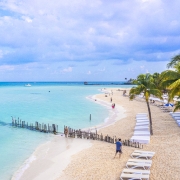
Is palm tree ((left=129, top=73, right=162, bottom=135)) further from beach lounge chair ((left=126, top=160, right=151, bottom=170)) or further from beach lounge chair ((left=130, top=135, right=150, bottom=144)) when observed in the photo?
beach lounge chair ((left=126, top=160, right=151, bottom=170))

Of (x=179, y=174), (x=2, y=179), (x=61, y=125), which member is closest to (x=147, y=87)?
(x=179, y=174)

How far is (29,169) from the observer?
A: 47.3 feet

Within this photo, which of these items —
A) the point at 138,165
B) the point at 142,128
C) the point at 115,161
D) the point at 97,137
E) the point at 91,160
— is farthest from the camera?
the point at 142,128

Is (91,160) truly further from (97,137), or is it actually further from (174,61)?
(174,61)

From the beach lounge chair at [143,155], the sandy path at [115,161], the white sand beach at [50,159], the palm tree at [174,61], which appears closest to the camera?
the sandy path at [115,161]

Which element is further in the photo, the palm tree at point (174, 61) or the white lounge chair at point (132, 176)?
the palm tree at point (174, 61)

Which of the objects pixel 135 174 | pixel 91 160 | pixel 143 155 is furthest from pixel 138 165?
pixel 91 160

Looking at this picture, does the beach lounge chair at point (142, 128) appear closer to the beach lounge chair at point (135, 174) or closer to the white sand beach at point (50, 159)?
the white sand beach at point (50, 159)

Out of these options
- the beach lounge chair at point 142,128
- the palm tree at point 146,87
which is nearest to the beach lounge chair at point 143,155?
the palm tree at point 146,87

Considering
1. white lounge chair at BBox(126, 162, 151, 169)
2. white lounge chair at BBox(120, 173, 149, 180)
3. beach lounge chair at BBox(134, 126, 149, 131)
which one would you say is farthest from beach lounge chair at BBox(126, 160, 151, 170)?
beach lounge chair at BBox(134, 126, 149, 131)

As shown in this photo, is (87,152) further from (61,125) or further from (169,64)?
(61,125)

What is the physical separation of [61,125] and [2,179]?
15.3 m

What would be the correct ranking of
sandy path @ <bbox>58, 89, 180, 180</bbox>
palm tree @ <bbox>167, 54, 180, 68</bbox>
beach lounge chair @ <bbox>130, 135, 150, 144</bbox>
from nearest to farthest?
sandy path @ <bbox>58, 89, 180, 180</bbox>, palm tree @ <bbox>167, 54, 180, 68</bbox>, beach lounge chair @ <bbox>130, 135, 150, 144</bbox>

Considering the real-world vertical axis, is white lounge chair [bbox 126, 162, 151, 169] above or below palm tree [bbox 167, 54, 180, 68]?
below
